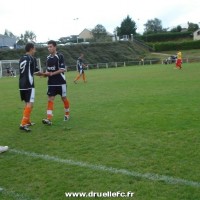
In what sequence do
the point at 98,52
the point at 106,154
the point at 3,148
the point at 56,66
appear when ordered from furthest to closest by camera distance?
the point at 98,52 < the point at 56,66 < the point at 3,148 < the point at 106,154

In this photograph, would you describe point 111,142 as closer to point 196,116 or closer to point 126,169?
point 126,169

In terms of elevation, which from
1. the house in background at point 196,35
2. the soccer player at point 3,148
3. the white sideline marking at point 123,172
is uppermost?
the house in background at point 196,35

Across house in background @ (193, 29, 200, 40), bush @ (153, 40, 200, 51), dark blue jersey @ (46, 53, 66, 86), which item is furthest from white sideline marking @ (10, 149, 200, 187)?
house in background @ (193, 29, 200, 40)

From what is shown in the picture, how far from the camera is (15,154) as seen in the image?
6633 mm

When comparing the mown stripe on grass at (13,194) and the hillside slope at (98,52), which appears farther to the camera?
the hillside slope at (98,52)

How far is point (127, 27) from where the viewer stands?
100625 mm

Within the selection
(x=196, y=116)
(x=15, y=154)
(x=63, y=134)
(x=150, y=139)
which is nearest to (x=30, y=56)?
(x=63, y=134)

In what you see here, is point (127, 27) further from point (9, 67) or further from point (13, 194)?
point (13, 194)

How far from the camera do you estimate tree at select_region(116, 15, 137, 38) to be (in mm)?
100444

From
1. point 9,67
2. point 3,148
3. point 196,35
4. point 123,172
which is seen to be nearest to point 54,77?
point 3,148

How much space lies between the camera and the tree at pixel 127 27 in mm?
100444

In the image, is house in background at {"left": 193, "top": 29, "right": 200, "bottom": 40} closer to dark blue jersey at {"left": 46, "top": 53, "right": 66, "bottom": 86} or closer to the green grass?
the green grass

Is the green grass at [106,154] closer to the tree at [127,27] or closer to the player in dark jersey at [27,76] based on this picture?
the player in dark jersey at [27,76]

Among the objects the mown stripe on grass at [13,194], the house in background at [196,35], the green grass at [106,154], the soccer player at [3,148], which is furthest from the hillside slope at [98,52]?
the mown stripe on grass at [13,194]
